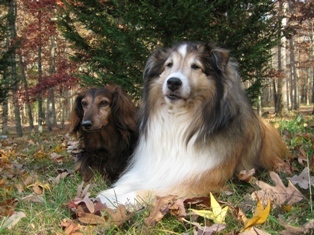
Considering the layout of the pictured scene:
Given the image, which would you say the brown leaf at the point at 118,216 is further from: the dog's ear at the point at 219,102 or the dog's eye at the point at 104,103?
the dog's eye at the point at 104,103

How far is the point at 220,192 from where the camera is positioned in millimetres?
2951

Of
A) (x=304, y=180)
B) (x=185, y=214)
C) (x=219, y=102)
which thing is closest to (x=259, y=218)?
(x=185, y=214)

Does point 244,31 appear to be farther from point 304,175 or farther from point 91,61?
point 304,175

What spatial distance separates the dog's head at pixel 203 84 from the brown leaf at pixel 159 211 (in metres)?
0.92

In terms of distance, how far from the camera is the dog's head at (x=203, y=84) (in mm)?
3201

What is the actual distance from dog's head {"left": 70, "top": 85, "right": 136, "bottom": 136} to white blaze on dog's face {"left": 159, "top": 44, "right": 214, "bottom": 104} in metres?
0.88

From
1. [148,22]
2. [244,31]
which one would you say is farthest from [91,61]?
[244,31]

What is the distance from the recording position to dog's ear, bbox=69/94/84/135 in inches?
166

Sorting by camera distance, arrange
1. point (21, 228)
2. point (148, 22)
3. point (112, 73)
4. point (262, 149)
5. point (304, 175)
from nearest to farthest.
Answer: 1. point (21, 228)
2. point (304, 175)
3. point (262, 149)
4. point (148, 22)
5. point (112, 73)

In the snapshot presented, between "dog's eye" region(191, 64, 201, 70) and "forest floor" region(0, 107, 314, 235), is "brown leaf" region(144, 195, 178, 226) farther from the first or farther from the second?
"dog's eye" region(191, 64, 201, 70)

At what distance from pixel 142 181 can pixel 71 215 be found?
966 mm

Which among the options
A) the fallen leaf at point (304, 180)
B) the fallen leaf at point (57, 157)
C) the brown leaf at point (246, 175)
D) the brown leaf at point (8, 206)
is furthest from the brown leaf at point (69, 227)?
the fallen leaf at point (57, 157)

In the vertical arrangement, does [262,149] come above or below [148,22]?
below

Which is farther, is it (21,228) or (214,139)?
(214,139)
